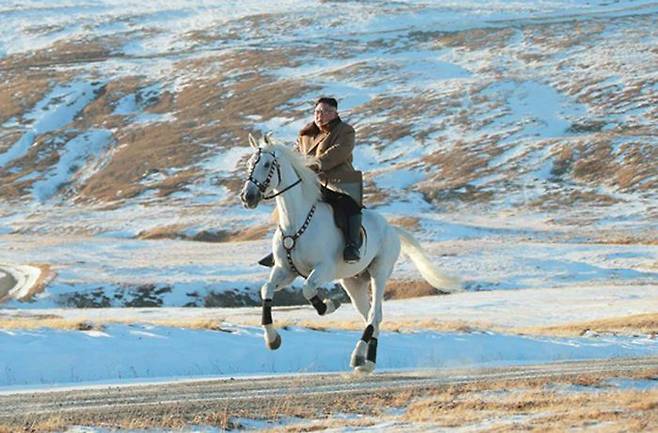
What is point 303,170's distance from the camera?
59.9ft

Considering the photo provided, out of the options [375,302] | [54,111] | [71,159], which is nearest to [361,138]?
[71,159]

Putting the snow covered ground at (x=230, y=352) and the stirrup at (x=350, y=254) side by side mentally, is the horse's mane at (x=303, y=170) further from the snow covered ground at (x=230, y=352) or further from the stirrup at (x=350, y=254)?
the snow covered ground at (x=230, y=352)

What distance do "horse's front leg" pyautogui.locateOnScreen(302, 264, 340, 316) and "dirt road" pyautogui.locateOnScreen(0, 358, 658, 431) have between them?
3.77ft

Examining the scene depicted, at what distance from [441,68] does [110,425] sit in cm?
14567

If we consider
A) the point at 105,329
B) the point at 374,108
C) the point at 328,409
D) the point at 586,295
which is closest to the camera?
the point at 328,409

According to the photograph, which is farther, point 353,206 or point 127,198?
point 127,198

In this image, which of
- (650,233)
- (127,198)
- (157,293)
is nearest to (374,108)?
(127,198)

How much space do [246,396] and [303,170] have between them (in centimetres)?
426

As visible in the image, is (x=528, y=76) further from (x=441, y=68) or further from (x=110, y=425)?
(x=110, y=425)

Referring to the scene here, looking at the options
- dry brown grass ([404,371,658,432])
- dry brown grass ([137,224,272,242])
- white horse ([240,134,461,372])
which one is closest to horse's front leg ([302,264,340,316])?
white horse ([240,134,461,372])

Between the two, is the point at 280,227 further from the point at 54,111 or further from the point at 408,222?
the point at 54,111

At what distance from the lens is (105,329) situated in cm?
2628

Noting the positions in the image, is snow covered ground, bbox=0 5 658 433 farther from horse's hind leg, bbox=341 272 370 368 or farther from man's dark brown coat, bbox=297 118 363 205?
man's dark brown coat, bbox=297 118 363 205

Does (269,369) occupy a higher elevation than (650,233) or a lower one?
higher
